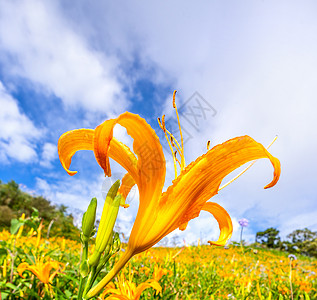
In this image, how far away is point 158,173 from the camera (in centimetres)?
68

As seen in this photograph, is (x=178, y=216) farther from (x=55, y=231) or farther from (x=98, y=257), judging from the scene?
(x=55, y=231)

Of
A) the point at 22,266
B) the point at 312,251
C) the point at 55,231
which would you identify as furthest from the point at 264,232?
the point at 22,266

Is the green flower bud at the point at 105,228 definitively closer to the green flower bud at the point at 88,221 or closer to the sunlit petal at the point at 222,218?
the green flower bud at the point at 88,221

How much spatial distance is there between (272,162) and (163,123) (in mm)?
334

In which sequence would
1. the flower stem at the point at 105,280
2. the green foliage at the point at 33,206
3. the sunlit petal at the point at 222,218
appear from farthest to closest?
the green foliage at the point at 33,206, the sunlit petal at the point at 222,218, the flower stem at the point at 105,280

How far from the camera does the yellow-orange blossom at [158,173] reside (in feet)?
2.15

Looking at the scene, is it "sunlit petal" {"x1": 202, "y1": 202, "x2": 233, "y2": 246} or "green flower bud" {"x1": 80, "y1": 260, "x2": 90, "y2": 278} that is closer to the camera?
"green flower bud" {"x1": 80, "y1": 260, "x2": 90, "y2": 278}

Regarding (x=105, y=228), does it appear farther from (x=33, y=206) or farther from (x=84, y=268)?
A: (x=33, y=206)

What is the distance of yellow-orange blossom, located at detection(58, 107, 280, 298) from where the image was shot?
2.15 feet

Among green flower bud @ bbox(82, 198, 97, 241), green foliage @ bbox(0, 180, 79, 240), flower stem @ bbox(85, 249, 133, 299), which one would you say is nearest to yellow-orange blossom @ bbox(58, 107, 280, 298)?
flower stem @ bbox(85, 249, 133, 299)

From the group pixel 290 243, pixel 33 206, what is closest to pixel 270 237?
pixel 290 243

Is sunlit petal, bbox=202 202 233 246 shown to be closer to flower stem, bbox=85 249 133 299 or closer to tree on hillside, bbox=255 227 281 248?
flower stem, bbox=85 249 133 299

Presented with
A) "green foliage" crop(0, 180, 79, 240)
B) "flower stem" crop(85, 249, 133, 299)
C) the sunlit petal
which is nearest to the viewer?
"flower stem" crop(85, 249, 133, 299)

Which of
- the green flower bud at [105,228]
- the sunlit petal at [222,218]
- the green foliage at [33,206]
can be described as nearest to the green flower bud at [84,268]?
the green flower bud at [105,228]
